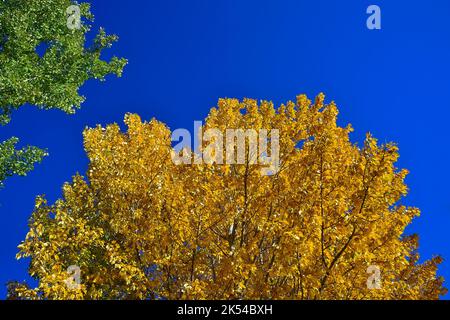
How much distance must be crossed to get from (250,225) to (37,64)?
13266 millimetres

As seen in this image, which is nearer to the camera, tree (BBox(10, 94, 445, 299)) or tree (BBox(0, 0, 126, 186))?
tree (BBox(10, 94, 445, 299))

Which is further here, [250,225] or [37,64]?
[37,64]

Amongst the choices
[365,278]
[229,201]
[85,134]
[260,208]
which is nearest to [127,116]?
[85,134]

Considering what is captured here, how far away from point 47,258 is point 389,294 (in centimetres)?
855

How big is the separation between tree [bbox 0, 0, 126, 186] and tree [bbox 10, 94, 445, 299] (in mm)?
4370

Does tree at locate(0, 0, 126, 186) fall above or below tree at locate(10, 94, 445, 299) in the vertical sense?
above

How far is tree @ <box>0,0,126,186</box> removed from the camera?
18688 mm

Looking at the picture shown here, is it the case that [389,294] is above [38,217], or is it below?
below

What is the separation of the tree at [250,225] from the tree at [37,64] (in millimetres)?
4370

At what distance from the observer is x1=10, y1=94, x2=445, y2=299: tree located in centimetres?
1061

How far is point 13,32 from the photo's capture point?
19.7 metres

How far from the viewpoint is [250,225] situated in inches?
542
